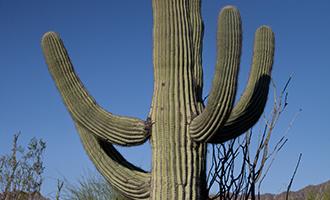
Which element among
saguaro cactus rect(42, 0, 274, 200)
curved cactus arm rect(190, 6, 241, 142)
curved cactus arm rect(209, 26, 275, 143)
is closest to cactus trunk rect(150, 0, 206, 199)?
saguaro cactus rect(42, 0, 274, 200)

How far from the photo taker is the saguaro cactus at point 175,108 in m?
3.75

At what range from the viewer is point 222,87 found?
3.69 metres

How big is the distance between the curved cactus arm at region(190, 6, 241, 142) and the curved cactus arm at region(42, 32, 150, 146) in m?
0.47

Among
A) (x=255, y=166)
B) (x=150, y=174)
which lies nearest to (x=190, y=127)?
(x=150, y=174)

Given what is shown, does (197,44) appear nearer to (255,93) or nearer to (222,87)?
(255,93)

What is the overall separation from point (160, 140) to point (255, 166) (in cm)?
165

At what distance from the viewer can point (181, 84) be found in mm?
4023

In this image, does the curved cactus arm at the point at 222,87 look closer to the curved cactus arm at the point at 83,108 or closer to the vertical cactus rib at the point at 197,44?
the vertical cactus rib at the point at 197,44

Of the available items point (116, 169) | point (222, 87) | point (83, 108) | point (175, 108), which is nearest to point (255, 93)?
point (222, 87)

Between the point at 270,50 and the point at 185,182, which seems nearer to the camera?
the point at 185,182

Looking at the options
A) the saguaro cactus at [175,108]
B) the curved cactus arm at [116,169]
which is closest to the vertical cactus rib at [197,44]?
the saguaro cactus at [175,108]

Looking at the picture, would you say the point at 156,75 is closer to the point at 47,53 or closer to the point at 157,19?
the point at 157,19

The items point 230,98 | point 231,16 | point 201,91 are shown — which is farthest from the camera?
point 201,91

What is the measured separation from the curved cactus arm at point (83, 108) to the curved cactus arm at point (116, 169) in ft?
0.65
